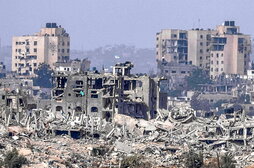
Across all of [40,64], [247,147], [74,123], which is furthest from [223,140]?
[40,64]

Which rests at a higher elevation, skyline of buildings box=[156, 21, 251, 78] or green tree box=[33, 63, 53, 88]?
skyline of buildings box=[156, 21, 251, 78]

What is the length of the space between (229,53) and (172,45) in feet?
26.7

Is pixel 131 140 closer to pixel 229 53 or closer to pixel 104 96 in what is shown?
pixel 104 96

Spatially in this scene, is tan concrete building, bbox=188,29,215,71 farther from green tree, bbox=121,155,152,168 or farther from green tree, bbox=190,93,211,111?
green tree, bbox=121,155,152,168

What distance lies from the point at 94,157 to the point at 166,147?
5302mm

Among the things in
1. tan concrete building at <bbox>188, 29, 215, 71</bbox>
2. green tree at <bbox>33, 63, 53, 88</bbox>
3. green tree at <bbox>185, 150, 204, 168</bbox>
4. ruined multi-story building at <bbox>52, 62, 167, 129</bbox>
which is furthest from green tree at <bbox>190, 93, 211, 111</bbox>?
green tree at <bbox>185, 150, 204, 168</bbox>

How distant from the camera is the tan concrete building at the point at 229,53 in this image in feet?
468

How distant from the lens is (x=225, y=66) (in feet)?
476

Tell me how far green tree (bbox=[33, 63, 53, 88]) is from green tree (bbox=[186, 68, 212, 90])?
13.0m

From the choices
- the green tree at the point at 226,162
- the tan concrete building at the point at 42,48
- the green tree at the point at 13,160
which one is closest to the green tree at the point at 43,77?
the tan concrete building at the point at 42,48

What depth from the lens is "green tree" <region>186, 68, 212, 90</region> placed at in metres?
140

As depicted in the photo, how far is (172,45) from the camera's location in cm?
15025

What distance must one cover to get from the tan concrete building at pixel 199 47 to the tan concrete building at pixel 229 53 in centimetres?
75

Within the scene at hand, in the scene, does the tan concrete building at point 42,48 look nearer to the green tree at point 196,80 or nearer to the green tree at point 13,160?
the green tree at point 196,80
